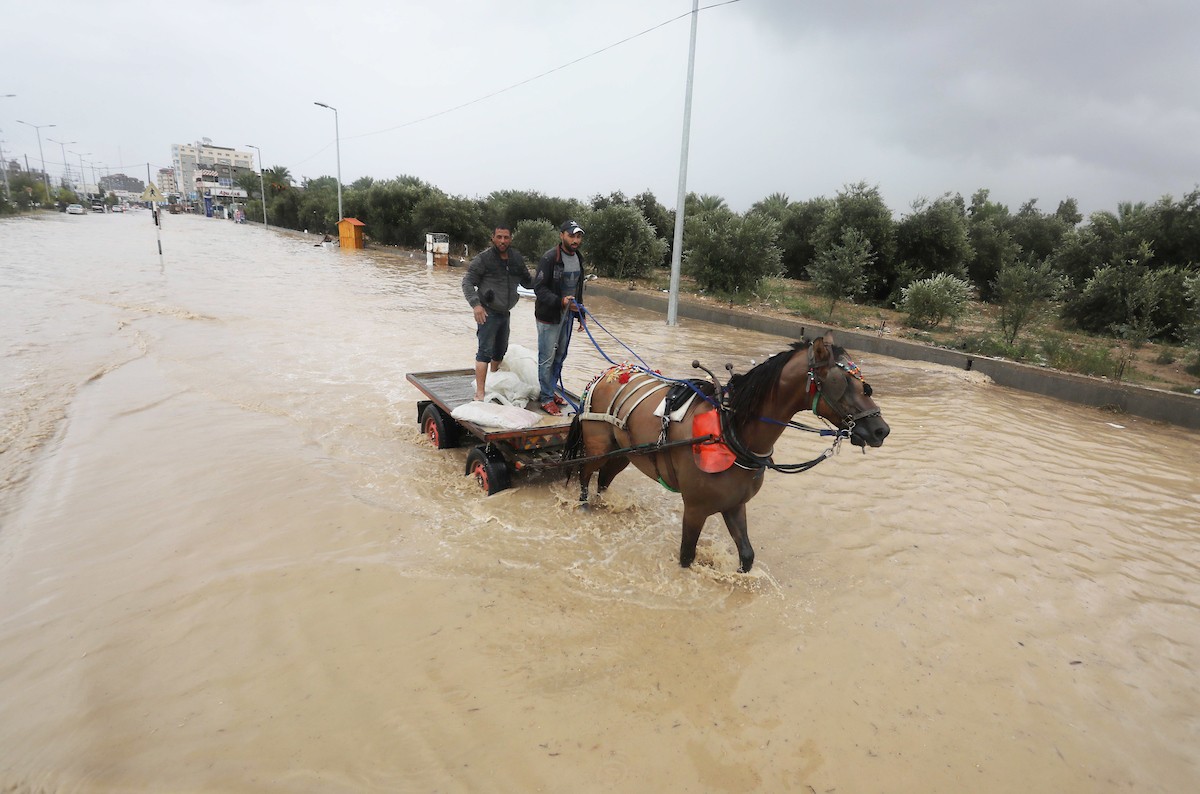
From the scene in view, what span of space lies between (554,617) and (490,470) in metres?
1.63

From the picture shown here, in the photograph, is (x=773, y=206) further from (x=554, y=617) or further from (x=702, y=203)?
(x=554, y=617)

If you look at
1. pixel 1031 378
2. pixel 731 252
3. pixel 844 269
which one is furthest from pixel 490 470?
pixel 731 252

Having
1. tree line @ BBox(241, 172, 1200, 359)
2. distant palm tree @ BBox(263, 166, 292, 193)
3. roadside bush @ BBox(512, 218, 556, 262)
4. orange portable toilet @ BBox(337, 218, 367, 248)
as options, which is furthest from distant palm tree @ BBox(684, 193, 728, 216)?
distant palm tree @ BBox(263, 166, 292, 193)

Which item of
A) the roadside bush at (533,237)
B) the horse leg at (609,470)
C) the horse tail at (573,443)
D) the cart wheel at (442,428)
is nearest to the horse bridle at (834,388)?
the horse leg at (609,470)

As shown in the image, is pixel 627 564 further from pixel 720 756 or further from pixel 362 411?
pixel 362 411

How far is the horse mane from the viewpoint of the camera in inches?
131

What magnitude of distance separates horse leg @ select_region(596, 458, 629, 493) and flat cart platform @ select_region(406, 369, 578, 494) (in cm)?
41

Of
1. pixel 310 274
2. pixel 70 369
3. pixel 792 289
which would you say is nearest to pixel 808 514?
pixel 70 369

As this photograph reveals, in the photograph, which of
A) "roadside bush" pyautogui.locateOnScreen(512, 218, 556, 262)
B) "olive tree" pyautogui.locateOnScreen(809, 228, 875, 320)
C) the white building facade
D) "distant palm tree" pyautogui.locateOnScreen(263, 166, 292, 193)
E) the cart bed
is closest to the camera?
the cart bed

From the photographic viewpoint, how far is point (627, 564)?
13.7ft

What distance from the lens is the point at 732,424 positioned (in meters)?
3.44

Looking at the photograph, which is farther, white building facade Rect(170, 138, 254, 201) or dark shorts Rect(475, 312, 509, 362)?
white building facade Rect(170, 138, 254, 201)

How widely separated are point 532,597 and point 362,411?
4381 millimetres

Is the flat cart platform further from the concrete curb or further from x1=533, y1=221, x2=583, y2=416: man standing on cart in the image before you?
the concrete curb
